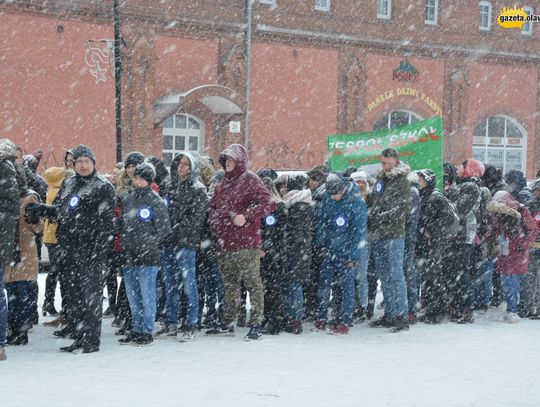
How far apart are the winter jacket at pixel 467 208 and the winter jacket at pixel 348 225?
1326 millimetres

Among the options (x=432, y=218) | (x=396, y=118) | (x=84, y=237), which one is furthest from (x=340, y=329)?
(x=396, y=118)

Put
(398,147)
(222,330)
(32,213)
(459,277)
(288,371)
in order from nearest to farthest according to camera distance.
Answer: (288,371) < (32,213) < (222,330) < (459,277) < (398,147)

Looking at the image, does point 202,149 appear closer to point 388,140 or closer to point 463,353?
point 388,140

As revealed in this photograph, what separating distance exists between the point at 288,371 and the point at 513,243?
4.04 meters

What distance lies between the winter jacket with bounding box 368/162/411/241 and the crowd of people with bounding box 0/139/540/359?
1 cm

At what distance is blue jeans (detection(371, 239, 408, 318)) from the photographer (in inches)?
363

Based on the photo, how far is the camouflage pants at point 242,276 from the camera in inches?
333


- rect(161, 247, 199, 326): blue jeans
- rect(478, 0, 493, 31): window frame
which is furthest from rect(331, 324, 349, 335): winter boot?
rect(478, 0, 493, 31): window frame

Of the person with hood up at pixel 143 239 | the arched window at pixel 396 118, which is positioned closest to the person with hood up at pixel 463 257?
the person with hood up at pixel 143 239

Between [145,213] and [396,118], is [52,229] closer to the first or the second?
[145,213]

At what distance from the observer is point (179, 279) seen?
28.2 ft

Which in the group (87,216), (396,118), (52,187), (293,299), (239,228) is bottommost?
(293,299)

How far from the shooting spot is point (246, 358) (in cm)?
765

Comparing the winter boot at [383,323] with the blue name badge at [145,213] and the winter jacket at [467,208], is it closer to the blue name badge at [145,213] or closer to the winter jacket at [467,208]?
the winter jacket at [467,208]
